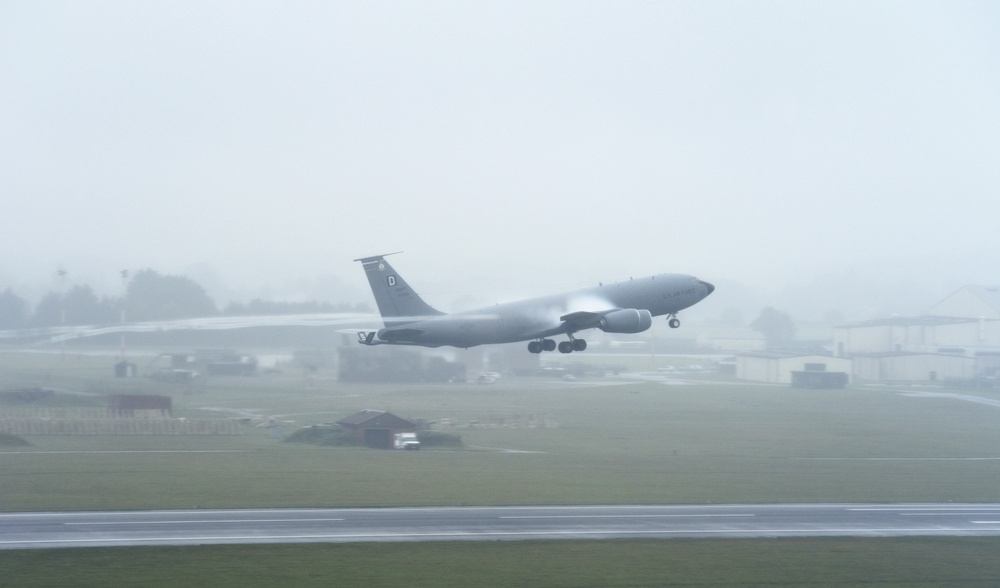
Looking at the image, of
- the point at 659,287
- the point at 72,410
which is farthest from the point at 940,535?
the point at 72,410

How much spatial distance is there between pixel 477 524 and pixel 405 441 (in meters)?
27.1

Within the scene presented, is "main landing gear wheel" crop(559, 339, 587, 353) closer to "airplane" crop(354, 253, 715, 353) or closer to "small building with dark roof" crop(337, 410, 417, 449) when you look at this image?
"airplane" crop(354, 253, 715, 353)

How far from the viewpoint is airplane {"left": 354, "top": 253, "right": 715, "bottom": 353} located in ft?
141

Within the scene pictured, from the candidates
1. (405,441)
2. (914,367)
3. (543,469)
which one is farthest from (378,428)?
(914,367)

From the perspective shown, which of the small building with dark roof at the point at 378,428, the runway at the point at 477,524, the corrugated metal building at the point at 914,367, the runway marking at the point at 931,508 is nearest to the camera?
the runway at the point at 477,524

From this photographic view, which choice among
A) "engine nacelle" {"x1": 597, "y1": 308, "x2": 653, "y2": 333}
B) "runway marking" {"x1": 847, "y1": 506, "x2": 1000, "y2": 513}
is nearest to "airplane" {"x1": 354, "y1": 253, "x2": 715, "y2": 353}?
"engine nacelle" {"x1": 597, "y1": 308, "x2": 653, "y2": 333}

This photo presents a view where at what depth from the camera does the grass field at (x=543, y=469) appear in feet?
116

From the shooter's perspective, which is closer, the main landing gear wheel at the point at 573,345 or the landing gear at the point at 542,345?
the main landing gear wheel at the point at 573,345

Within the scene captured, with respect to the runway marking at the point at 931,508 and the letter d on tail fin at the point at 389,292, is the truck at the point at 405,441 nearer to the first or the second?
the letter d on tail fin at the point at 389,292

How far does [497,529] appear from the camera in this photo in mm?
42406

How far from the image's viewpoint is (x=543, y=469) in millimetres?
61562

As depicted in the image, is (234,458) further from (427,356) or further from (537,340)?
(537,340)

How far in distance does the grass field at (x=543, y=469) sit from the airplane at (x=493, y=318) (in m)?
9.58

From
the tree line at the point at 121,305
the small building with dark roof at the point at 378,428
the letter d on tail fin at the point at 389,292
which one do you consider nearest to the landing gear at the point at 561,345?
the letter d on tail fin at the point at 389,292
